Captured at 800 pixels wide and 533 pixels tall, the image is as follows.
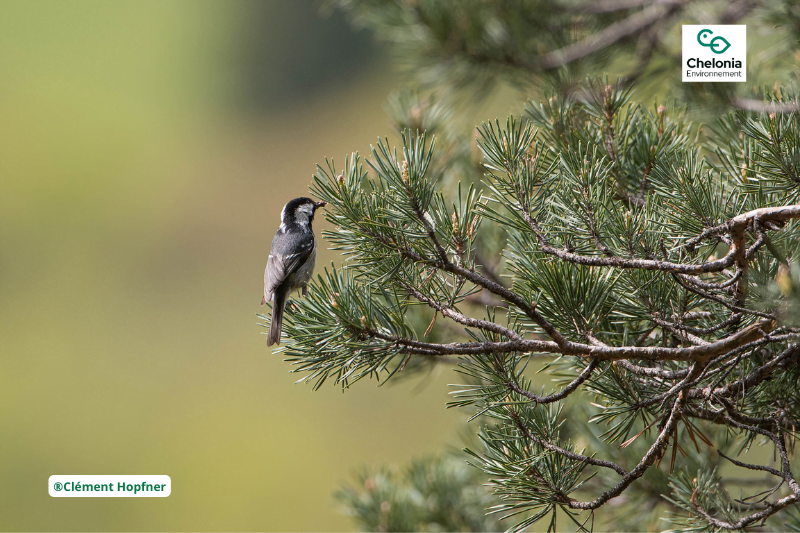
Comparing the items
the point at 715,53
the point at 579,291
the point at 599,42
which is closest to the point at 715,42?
the point at 715,53

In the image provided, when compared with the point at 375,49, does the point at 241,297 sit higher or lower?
lower

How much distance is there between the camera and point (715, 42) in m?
1.02

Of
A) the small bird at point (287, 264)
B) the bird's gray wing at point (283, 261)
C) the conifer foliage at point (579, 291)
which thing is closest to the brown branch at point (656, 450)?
the conifer foliage at point (579, 291)

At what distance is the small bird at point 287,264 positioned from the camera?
85cm

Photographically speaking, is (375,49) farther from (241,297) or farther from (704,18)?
(704,18)

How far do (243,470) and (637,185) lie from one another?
3.09 meters

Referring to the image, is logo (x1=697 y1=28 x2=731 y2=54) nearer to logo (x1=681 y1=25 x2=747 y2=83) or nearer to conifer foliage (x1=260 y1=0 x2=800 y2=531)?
logo (x1=681 y1=25 x2=747 y2=83)

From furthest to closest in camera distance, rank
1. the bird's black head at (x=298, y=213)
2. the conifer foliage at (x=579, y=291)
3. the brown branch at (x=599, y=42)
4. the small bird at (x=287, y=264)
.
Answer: the brown branch at (x=599, y=42), the bird's black head at (x=298, y=213), the small bird at (x=287, y=264), the conifer foliage at (x=579, y=291)

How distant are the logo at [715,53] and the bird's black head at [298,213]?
29.0 inches

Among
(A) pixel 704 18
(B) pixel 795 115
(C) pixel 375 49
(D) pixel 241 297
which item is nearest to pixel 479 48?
(A) pixel 704 18

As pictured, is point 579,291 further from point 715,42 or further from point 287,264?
point 715,42

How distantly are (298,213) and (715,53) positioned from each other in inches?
32.0

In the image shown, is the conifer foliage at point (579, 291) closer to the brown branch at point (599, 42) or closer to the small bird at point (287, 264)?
the small bird at point (287, 264)

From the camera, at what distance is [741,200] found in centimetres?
54
